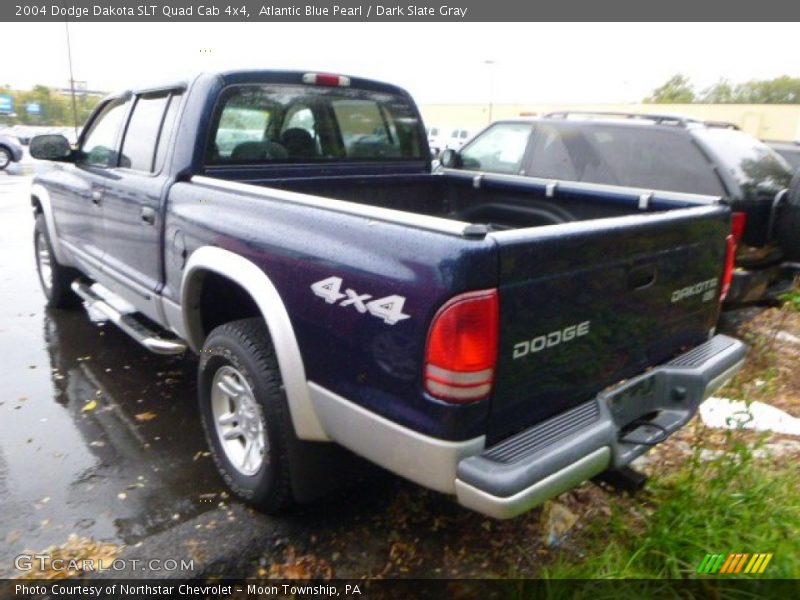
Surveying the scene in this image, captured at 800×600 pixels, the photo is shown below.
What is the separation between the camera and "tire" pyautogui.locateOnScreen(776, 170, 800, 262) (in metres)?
4.47

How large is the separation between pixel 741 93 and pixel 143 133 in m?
59.9

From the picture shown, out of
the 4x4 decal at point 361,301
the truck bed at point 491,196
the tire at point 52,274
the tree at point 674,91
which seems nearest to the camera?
the 4x4 decal at point 361,301

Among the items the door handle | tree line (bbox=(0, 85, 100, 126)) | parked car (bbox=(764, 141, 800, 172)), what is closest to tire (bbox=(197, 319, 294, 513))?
the door handle

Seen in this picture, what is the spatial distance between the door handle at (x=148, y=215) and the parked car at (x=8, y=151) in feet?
61.3

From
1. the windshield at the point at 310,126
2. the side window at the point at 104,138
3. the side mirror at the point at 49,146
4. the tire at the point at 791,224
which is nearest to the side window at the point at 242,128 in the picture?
the windshield at the point at 310,126

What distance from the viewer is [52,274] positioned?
5.36 metres

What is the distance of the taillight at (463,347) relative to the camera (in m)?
1.82

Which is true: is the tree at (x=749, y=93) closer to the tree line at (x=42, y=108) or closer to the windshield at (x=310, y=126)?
the tree line at (x=42, y=108)

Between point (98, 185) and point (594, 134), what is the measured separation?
13.1ft

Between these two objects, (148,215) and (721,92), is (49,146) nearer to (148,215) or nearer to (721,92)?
(148,215)

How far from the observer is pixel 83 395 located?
3.95m

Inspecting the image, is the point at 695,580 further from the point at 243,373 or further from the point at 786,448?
the point at 243,373

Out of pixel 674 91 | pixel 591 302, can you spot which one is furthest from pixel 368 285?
pixel 674 91

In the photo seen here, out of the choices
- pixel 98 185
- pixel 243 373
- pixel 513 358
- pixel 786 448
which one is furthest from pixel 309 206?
pixel 786 448
